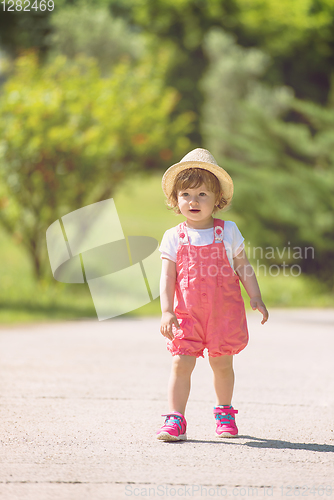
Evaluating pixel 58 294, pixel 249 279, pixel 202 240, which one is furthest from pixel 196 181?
pixel 58 294

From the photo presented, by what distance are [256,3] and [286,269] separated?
1410cm

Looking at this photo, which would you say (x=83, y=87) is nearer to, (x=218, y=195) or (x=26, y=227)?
(x=26, y=227)

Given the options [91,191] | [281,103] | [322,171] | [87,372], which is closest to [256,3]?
[281,103]

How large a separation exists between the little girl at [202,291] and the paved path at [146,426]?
0.25 meters

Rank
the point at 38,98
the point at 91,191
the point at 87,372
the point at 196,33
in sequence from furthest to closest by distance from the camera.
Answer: the point at 196,33 → the point at 91,191 → the point at 38,98 → the point at 87,372

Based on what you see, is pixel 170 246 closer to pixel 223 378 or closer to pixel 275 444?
pixel 223 378

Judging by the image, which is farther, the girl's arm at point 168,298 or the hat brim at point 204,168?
the hat brim at point 204,168

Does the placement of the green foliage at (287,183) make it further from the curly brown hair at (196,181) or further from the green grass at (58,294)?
the curly brown hair at (196,181)

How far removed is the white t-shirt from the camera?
346 cm

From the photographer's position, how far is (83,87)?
11836mm

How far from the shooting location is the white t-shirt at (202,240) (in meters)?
3.46

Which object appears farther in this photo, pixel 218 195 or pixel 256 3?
pixel 256 3

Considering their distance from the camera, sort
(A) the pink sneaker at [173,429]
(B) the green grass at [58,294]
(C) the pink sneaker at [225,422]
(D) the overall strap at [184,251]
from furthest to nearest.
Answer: (B) the green grass at [58,294], (D) the overall strap at [184,251], (C) the pink sneaker at [225,422], (A) the pink sneaker at [173,429]

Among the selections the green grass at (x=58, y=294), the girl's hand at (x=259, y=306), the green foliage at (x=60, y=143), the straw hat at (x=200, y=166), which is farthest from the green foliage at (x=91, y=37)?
the girl's hand at (x=259, y=306)
